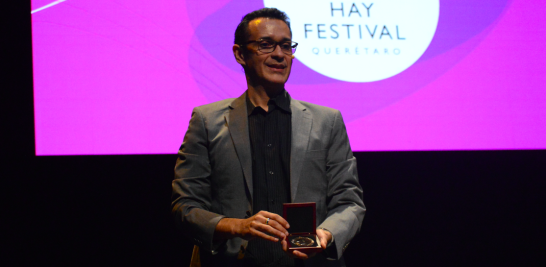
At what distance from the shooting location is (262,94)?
160 cm

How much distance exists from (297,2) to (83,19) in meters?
1.33

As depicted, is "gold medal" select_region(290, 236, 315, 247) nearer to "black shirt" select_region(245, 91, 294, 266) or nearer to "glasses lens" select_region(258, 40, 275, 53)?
"black shirt" select_region(245, 91, 294, 266)

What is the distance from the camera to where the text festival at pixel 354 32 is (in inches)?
103

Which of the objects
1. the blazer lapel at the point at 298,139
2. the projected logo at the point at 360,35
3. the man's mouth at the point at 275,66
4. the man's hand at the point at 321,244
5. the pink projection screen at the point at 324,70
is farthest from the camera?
the projected logo at the point at 360,35

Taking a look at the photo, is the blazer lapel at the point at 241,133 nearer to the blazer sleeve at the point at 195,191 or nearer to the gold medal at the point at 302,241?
the blazer sleeve at the point at 195,191

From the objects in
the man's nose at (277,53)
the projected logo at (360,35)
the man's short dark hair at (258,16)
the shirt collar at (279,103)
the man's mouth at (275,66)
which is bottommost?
the shirt collar at (279,103)

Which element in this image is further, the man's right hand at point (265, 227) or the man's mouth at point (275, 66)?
the man's mouth at point (275, 66)

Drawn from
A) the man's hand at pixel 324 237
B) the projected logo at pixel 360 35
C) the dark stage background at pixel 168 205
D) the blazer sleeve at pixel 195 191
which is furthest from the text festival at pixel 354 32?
the man's hand at pixel 324 237

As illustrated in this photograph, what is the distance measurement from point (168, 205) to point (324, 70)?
4.66 ft

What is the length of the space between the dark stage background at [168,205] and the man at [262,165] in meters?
1.29

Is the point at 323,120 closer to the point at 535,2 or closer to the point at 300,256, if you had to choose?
the point at 300,256

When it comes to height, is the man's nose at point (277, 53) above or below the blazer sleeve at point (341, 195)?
above

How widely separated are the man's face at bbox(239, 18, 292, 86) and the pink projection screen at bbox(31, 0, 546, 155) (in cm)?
103

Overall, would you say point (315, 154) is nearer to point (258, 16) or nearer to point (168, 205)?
point (258, 16)
